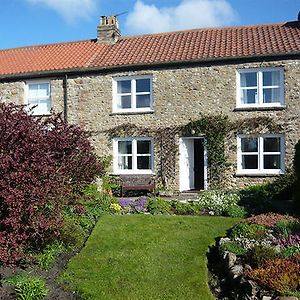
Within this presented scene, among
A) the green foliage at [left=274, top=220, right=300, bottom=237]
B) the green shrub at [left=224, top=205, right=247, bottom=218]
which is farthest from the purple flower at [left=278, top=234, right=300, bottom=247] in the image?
the green shrub at [left=224, top=205, right=247, bottom=218]

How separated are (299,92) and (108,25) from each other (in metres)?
11.1

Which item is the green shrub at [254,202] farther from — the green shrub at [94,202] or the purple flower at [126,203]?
the green shrub at [94,202]

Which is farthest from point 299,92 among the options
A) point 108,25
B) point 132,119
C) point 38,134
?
point 38,134

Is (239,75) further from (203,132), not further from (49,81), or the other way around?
(49,81)

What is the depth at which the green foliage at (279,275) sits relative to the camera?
7046 millimetres

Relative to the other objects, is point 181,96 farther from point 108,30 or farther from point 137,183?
point 108,30

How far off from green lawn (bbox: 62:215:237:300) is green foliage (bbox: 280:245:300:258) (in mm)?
1634

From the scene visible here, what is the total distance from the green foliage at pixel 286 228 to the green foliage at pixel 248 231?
330mm

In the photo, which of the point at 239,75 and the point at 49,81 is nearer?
the point at 239,75

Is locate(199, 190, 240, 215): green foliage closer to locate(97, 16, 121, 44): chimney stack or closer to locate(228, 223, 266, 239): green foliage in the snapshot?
locate(228, 223, 266, 239): green foliage

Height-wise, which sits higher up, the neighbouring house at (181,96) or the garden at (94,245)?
the neighbouring house at (181,96)

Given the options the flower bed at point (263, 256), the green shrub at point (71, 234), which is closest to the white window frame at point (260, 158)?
the flower bed at point (263, 256)

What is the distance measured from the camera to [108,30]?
23.8 m

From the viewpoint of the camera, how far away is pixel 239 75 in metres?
19.6
